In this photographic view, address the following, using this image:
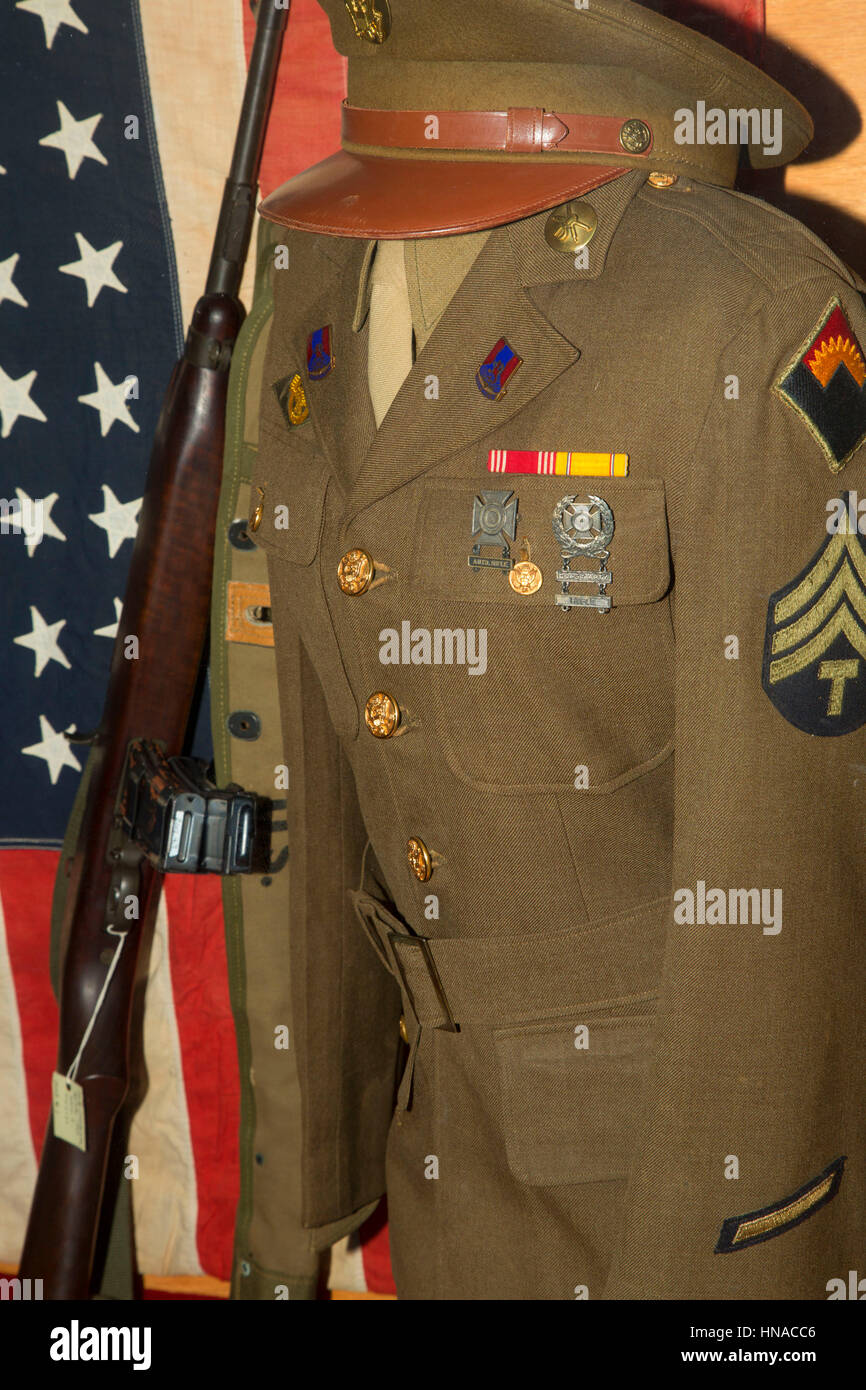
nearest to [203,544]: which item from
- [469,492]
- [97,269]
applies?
[97,269]

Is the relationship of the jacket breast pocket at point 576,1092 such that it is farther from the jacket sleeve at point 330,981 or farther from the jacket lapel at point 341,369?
the jacket lapel at point 341,369

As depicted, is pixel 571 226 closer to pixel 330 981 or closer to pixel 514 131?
pixel 514 131

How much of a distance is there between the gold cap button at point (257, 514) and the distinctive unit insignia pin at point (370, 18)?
14.8 inches

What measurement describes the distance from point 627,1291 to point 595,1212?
11 centimetres

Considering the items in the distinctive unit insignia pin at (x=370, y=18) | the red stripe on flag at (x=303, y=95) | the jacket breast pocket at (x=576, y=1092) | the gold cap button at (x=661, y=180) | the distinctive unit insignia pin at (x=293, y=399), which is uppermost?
the red stripe on flag at (x=303, y=95)

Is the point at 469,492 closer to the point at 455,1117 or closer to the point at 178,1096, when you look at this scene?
the point at 455,1117

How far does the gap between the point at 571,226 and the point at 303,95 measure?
69cm

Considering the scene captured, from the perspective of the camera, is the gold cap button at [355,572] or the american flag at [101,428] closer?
the gold cap button at [355,572]

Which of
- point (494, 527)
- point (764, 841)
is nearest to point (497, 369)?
point (494, 527)

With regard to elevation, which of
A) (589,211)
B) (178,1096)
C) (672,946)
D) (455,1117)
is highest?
(589,211)

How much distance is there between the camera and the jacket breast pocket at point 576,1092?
0.95 m

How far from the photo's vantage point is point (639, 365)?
2.72 ft

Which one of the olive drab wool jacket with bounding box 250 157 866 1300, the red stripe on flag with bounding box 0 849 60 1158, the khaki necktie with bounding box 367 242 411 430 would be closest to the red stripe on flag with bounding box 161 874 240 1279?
the red stripe on flag with bounding box 0 849 60 1158

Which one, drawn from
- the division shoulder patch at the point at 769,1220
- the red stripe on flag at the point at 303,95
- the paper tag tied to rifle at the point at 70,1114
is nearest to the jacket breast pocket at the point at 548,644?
the division shoulder patch at the point at 769,1220
